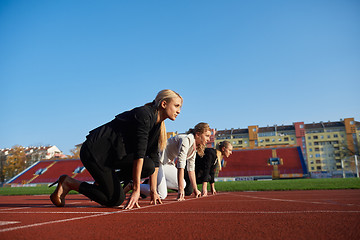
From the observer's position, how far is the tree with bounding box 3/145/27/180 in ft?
198

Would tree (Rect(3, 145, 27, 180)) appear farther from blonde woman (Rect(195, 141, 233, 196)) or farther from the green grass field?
blonde woman (Rect(195, 141, 233, 196))

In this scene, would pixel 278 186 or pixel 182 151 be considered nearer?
pixel 182 151

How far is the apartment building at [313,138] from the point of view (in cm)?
7900

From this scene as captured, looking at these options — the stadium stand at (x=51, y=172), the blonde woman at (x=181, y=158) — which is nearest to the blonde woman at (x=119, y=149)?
the blonde woman at (x=181, y=158)

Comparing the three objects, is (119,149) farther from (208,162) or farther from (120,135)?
(208,162)

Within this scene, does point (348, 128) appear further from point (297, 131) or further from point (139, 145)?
point (139, 145)

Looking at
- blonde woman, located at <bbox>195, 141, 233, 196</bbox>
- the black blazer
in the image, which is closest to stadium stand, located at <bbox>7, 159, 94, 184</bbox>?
blonde woman, located at <bbox>195, 141, 233, 196</bbox>

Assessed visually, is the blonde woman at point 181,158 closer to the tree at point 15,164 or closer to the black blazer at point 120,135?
the black blazer at point 120,135

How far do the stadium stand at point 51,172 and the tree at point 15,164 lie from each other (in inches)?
548

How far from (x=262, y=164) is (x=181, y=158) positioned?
137 feet

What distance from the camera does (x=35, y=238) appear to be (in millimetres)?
1538

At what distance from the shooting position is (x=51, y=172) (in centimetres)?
4691

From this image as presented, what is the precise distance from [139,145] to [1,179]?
73217 millimetres

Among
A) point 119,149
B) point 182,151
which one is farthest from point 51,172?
point 119,149
